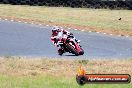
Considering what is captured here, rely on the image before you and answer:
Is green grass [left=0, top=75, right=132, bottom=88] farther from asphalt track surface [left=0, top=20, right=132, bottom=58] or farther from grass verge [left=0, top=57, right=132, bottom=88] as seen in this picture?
asphalt track surface [left=0, top=20, right=132, bottom=58]

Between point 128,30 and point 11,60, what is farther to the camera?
point 128,30

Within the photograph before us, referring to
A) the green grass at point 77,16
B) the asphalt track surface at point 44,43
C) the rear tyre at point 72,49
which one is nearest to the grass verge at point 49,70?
the rear tyre at point 72,49

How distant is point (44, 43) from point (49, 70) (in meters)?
6.70

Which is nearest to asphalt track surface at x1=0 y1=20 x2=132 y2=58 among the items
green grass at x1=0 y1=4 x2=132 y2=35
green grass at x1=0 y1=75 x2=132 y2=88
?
green grass at x1=0 y1=4 x2=132 y2=35

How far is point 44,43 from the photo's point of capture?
803 inches

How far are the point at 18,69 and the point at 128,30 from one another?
557 inches

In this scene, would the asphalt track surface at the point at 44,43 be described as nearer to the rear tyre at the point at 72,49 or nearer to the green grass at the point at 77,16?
the rear tyre at the point at 72,49

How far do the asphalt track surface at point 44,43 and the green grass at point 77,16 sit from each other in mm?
3161

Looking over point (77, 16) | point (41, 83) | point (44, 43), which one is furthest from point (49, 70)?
point (77, 16)

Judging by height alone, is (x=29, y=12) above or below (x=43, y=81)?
below

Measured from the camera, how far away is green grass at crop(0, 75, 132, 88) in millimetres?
10531

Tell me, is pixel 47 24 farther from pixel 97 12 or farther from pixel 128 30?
pixel 97 12

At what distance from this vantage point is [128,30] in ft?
87.9

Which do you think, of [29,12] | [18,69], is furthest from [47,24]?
[18,69]
